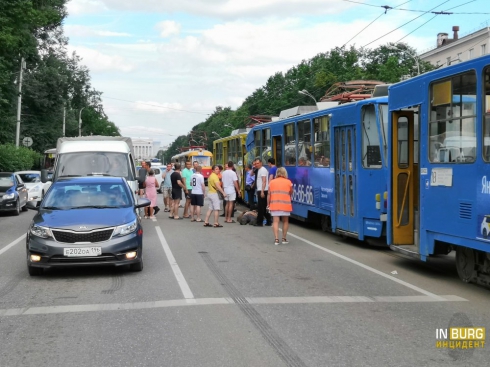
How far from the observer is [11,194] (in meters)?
23.9

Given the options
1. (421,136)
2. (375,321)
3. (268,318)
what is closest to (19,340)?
(268,318)

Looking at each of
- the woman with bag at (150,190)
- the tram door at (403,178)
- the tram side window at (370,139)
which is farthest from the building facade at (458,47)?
the tram door at (403,178)

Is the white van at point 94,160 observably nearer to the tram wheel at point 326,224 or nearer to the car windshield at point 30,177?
the tram wheel at point 326,224

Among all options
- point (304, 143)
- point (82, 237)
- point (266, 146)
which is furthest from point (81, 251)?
point (266, 146)

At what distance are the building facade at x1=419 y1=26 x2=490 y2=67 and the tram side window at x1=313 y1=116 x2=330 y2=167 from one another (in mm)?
51613

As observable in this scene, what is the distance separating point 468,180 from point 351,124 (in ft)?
19.4

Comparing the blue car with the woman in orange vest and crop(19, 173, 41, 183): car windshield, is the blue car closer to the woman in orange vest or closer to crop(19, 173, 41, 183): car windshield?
the woman in orange vest

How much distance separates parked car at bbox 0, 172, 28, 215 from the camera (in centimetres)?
2372

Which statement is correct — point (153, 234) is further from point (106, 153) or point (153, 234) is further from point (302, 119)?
point (302, 119)

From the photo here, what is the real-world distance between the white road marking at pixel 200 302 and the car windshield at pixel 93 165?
849 cm

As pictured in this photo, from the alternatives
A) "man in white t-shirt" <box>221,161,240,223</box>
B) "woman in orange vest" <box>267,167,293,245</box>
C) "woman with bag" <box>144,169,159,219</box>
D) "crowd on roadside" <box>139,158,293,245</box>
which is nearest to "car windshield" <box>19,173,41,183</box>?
"crowd on roadside" <box>139,158,293,245</box>

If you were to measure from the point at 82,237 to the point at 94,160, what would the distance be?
266 inches

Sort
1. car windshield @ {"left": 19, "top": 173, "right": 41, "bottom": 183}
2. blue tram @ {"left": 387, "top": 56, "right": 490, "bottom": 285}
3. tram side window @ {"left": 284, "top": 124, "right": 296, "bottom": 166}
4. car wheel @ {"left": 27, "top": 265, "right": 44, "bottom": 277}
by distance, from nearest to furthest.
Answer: blue tram @ {"left": 387, "top": 56, "right": 490, "bottom": 285}, car wheel @ {"left": 27, "top": 265, "right": 44, "bottom": 277}, tram side window @ {"left": 284, "top": 124, "right": 296, "bottom": 166}, car windshield @ {"left": 19, "top": 173, "right": 41, "bottom": 183}

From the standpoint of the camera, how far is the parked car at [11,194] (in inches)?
934
